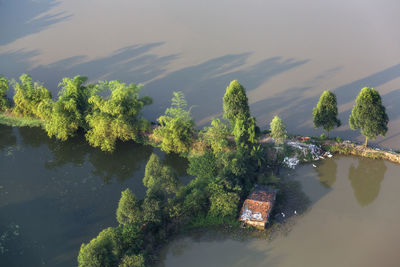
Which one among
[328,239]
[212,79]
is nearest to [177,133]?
[212,79]

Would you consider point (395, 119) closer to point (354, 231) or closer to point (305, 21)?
point (354, 231)

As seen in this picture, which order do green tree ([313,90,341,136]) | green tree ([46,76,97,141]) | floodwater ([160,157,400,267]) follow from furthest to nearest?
green tree ([46,76,97,141])
green tree ([313,90,341,136])
floodwater ([160,157,400,267])

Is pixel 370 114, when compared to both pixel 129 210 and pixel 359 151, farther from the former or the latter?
pixel 129 210

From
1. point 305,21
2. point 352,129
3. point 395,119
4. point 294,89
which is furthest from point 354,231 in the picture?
point 305,21

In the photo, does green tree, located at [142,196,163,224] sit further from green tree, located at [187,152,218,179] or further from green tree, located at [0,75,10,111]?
green tree, located at [0,75,10,111]

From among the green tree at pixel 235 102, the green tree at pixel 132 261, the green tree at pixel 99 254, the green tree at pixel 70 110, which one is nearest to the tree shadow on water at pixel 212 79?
the green tree at pixel 235 102

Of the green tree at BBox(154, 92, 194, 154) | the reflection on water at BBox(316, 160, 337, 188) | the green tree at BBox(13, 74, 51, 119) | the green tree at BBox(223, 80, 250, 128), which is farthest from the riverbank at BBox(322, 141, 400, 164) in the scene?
the green tree at BBox(13, 74, 51, 119)
